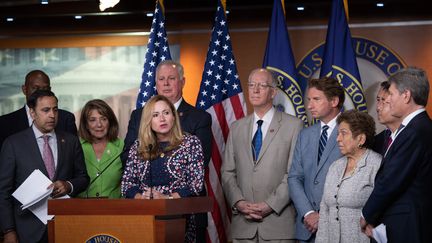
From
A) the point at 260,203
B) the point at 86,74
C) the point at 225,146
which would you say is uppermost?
the point at 86,74

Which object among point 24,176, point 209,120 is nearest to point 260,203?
point 209,120

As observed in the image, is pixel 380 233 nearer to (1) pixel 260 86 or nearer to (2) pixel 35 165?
(1) pixel 260 86

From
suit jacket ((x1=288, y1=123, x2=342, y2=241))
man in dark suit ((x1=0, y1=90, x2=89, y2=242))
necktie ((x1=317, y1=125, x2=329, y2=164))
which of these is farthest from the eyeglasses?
man in dark suit ((x1=0, y1=90, x2=89, y2=242))

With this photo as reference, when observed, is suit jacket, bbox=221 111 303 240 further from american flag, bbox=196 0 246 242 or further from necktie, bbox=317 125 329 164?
american flag, bbox=196 0 246 242

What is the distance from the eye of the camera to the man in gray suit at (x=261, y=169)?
6438 mm

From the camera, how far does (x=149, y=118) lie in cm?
547

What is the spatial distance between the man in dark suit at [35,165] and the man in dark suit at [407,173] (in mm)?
2357

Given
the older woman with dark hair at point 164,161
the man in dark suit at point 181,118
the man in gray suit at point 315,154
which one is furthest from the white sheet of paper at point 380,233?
the man in dark suit at point 181,118

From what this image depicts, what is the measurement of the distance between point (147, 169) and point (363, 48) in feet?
13.7

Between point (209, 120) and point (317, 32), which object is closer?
point (209, 120)

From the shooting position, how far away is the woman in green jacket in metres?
6.47

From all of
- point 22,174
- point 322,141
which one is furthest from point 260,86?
point 22,174

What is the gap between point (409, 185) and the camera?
16.4ft

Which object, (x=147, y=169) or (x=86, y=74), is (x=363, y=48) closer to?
(x=86, y=74)
